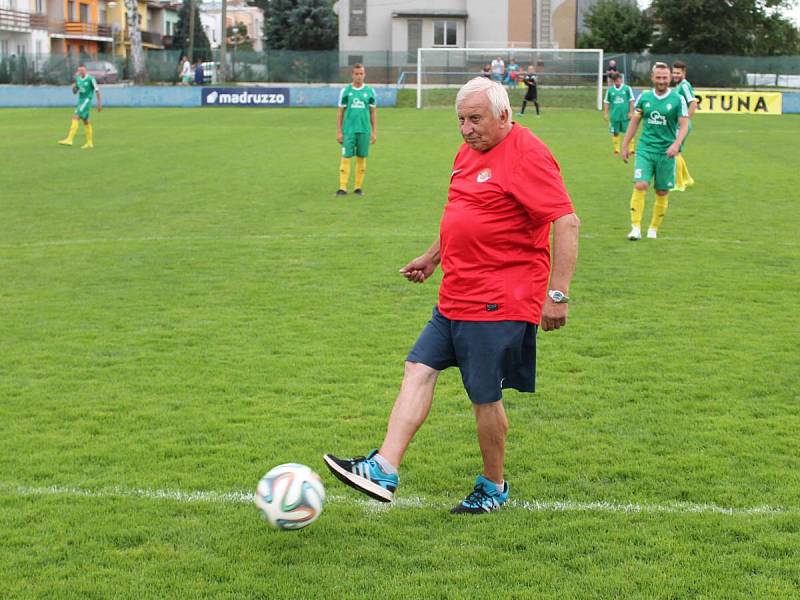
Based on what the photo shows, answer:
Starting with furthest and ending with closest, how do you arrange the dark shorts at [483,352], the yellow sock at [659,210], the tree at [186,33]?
the tree at [186,33]
the yellow sock at [659,210]
the dark shorts at [483,352]

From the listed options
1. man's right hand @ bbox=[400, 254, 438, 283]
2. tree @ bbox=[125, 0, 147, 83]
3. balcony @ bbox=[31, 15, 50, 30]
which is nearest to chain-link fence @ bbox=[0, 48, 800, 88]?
tree @ bbox=[125, 0, 147, 83]

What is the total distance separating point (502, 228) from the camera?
177 inches

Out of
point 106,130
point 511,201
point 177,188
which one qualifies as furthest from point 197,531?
point 106,130

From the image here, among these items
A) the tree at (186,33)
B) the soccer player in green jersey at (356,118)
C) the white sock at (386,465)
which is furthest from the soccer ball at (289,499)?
the tree at (186,33)

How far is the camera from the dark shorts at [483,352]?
454cm

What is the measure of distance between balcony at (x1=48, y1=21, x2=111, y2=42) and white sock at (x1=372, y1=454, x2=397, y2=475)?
82308 millimetres

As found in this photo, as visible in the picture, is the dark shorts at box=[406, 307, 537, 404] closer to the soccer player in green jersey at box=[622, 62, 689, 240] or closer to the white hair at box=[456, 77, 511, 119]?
the white hair at box=[456, 77, 511, 119]

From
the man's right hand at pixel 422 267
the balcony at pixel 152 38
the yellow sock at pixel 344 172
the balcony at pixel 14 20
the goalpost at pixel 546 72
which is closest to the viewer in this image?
the man's right hand at pixel 422 267

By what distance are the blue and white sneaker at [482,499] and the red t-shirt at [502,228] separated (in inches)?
31.5

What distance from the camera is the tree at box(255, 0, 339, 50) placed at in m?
78.7

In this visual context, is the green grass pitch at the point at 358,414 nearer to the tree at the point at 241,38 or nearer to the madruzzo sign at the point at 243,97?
the madruzzo sign at the point at 243,97

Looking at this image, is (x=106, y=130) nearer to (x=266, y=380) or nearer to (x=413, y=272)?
(x=266, y=380)

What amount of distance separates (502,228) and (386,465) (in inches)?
44.3

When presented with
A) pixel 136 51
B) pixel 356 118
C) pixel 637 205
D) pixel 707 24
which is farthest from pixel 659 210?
pixel 707 24
